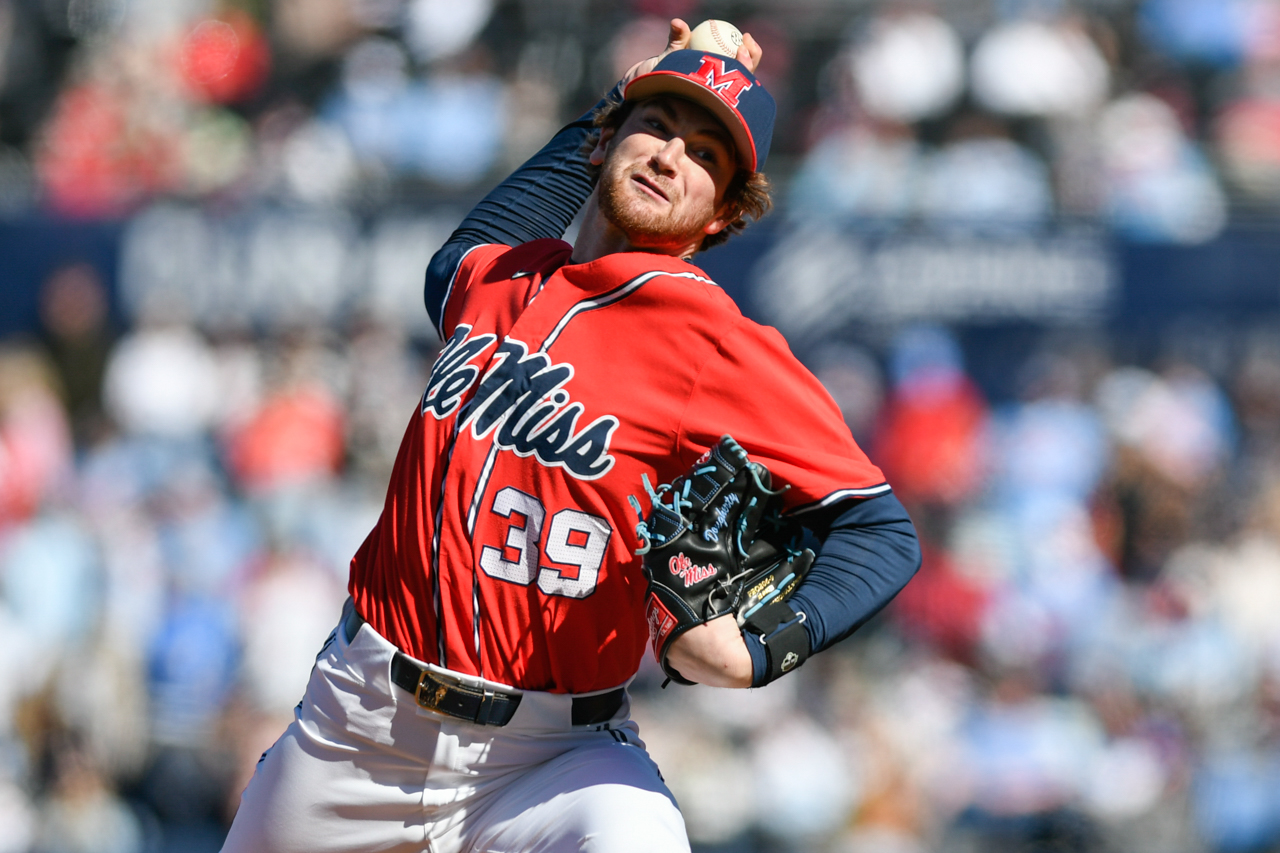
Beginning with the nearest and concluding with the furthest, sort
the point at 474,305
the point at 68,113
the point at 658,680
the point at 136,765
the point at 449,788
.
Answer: the point at 449,788 → the point at 474,305 → the point at 136,765 → the point at 658,680 → the point at 68,113

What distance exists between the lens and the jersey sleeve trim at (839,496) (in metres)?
2.54

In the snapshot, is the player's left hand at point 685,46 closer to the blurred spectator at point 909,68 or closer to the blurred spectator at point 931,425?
the blurred spectator at point 931,425

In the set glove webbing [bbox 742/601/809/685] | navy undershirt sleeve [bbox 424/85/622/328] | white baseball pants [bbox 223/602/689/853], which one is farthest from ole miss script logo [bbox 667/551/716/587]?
navy undershirt sleeve [bbox 424/85/622/328]

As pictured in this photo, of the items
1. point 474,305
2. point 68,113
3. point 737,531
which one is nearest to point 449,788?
point 737,531

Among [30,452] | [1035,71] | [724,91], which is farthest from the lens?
[1035,71]

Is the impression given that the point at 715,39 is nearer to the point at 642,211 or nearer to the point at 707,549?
the point at 642,211

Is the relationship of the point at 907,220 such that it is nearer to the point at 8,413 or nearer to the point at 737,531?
the point at 8,413

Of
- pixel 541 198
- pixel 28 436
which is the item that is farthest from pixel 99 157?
pixel 541 198

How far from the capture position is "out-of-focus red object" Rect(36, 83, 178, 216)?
29.5 ft

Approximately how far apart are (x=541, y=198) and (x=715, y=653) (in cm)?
133

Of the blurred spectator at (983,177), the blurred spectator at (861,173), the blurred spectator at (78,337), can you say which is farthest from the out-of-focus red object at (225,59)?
the blurred spectator at (983,177)

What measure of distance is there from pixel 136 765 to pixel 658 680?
7.97ft

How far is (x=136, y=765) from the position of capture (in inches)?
278

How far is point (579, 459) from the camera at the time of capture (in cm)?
266
